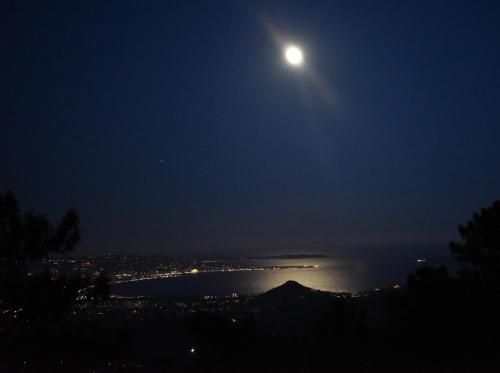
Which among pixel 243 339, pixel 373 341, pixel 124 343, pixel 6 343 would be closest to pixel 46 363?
pixel 6 343

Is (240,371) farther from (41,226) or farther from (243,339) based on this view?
(41,226)

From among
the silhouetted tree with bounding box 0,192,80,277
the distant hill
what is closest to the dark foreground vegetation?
the silhouetted tree with bounding box 0,192,80,277

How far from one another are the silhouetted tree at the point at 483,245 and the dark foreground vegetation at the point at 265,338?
0.04 meters

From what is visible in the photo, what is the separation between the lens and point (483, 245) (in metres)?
15.3

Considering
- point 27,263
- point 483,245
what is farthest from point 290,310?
point 27,263

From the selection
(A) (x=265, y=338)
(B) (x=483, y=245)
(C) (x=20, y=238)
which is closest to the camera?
(C) (x=20, y=238)

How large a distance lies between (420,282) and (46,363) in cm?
1268

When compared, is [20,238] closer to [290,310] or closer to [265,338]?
[265,338]

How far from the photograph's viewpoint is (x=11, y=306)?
37.7 ft

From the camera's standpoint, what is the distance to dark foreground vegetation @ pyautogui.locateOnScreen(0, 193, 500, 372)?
28.0 feet

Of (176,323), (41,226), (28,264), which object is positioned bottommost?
(176,323)

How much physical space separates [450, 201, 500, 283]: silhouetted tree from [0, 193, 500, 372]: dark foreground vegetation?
1.4 inches

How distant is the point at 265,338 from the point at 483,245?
8.54 metres

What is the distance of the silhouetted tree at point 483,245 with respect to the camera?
14.8 meters
